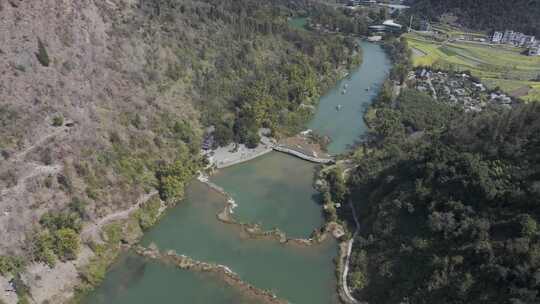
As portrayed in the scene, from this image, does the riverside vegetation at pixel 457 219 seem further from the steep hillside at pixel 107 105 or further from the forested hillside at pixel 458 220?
the steep hillside at pixel 107 105

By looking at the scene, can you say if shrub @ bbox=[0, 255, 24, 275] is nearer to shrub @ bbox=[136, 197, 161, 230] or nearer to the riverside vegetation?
shrub @ bbox=[136, 197, 161, 230]

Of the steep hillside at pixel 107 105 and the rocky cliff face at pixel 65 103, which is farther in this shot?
the rocky cliff face at pixel 65 103

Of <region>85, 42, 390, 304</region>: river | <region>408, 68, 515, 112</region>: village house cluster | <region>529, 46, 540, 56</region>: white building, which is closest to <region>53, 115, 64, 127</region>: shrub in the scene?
<region>85, 42, 390, 304</region>: river

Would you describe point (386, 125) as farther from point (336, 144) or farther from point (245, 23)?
point (245, 23)

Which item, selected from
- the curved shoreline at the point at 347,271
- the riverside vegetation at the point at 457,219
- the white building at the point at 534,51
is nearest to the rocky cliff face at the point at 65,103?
the curved shoreline at the point at 347,271

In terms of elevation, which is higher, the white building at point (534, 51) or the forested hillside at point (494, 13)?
the forested hillside at point (494, 13)

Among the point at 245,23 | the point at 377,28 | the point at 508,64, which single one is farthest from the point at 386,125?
the point at 377,28

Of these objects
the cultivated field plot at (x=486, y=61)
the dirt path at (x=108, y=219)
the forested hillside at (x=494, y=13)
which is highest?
the forested hillside at (x=494, y=13)
